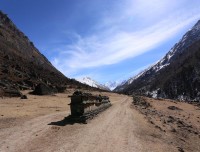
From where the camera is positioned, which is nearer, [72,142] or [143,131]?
[72,142]

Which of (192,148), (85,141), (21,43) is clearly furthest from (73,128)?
(21,43)

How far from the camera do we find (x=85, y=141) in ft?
59.7

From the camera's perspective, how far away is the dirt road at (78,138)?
53.7 feet

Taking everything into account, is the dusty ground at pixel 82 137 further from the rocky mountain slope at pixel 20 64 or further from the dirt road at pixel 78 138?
the rocky mountain slope at pixel 20 64

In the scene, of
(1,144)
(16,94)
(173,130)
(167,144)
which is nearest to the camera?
(1,144)

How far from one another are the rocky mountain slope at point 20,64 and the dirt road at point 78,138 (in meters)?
34.6

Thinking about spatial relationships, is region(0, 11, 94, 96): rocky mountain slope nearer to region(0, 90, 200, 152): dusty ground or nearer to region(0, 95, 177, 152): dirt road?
region(0, 90, 200, 152): dusty ground

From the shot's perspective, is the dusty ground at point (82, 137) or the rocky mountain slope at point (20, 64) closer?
the dusty ground at point (82, 137)

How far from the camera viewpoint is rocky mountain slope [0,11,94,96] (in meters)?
76.3

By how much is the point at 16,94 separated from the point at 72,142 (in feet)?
112

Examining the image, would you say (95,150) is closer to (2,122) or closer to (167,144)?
(167,144)

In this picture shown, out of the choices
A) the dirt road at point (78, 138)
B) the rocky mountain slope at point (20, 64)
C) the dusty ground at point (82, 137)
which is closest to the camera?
the dirt road at point (78, 138)

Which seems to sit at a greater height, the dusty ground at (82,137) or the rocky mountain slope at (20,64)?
the rocky mountain slope at (20,64)

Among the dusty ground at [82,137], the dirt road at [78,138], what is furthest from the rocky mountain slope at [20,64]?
the dirt road at [78,138]
